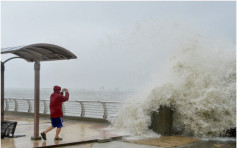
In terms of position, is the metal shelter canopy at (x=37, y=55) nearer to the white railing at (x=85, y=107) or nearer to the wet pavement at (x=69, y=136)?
the wet pavement at (x=69, y=136)

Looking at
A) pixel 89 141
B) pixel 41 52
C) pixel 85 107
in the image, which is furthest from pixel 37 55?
pixel 85 107

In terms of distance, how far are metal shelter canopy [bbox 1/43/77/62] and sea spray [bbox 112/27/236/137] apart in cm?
320

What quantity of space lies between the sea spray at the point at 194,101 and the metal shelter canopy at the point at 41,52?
3204 millimetres

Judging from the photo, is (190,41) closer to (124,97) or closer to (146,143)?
(124,97)

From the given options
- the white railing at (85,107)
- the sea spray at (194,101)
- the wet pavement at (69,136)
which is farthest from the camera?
the white railing at (85,107)

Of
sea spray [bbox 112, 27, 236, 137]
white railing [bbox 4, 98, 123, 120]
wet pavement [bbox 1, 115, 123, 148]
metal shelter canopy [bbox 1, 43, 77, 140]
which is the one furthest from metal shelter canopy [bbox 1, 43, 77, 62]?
white railing [bbox 4, 98, 123, 120]

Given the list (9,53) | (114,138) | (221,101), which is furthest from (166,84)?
(9,53)

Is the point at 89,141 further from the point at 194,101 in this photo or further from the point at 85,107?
the point at 85,107

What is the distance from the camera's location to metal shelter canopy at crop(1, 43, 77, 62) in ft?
33.6

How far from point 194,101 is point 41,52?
553cm

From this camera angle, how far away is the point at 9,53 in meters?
10.3

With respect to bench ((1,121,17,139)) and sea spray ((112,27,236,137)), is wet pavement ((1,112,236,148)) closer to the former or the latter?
bench ((1,121,17,139))

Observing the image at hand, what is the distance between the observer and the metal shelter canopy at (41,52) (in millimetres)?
10234

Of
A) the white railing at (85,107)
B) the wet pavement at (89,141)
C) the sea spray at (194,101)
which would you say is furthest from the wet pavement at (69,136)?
the white railing at (85,107)
